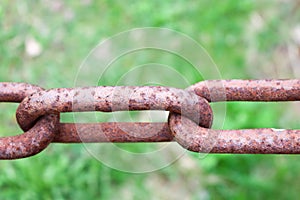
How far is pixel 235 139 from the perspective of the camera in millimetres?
926

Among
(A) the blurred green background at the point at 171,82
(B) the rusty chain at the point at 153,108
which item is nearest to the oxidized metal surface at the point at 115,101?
(B) the rusty chain at the point at 153,108

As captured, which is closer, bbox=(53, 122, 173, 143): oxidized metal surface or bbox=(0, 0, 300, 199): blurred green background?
bbox=(53, 122, 173, 143): oxidized metal surface

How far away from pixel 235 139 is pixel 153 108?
0.50 ft

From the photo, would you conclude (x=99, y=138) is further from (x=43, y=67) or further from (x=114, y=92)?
(x=43, y=67)

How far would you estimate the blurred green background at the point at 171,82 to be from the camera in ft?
7.29

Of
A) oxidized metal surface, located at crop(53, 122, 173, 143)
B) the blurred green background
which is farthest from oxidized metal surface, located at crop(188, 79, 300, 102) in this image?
the blurred green background

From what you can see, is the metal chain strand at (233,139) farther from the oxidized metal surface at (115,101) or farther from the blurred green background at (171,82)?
the blurred green background at (171,82)

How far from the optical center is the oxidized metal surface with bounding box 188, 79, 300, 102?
3.27 feet

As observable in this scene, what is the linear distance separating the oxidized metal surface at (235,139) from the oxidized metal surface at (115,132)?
0.06 m

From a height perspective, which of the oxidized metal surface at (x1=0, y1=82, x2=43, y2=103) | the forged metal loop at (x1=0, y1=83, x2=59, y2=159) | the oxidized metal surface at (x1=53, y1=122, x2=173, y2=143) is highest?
the oxidized metal surface at (x1=0, y1=82, x2=43, y2=103)

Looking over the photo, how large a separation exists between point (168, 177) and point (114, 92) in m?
1.52

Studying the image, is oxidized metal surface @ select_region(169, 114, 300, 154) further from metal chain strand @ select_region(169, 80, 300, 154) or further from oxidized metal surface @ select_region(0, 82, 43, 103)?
oxidized metal surface @ select_region(0, 82, 43, 103)

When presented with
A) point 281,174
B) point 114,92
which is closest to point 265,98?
point 114,92

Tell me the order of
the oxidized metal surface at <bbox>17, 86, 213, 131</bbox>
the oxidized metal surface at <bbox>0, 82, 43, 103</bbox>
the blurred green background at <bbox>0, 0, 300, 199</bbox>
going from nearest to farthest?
the oxidized metal surface at <bbox>17, 86, 213, 131</bbox> → the oxidized metal surface at <bbox>0, 82, 43, 103</bbox> → the blurred green background at <bbox>0, 0, 300, 199</bbox>
